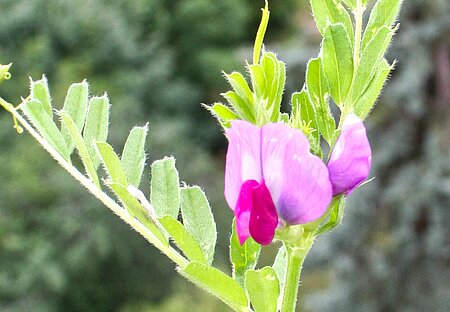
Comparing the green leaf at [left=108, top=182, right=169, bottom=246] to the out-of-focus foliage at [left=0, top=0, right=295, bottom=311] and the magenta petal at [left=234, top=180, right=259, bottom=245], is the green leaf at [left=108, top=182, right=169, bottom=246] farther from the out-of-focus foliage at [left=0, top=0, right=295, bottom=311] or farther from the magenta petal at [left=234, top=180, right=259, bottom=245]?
the out-of-focus foliage at [left=0, top=0, right=295, bottom=311]

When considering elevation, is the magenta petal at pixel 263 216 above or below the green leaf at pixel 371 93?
below

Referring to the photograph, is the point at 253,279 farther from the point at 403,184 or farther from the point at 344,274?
the point at 344,274

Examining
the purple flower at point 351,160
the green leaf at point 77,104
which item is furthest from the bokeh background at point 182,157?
the purple flower at point 351,160

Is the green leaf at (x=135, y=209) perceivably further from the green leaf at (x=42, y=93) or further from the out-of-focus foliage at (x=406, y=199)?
the out-of-focus foliage at (x=406, y=199)

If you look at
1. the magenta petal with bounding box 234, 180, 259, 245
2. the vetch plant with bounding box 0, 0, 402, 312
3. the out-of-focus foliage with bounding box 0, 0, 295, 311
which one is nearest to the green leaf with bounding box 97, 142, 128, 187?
the vetch plant with bounding box 0, 0, 402, 312

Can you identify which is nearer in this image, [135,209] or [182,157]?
[135,209]

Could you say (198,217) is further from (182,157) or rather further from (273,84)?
(182,157)

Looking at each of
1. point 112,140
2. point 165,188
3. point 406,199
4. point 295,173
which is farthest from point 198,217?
point 112,140
